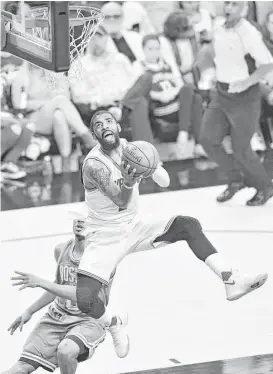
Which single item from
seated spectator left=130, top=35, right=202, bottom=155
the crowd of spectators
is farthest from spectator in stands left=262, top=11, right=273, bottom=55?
seated spectator left=130, top=35, right=202, bottom=155

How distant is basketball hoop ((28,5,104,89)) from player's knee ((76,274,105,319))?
1562 millimetres

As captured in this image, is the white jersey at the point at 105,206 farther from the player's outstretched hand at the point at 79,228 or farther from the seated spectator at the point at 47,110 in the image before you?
the seated spectator at the point at 47,110

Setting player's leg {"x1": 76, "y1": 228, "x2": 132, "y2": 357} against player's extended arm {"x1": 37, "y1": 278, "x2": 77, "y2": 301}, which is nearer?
player's extended arm {"x1": 37, "y1": 278, "x2": 77, "y2": 301}

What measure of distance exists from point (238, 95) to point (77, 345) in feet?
18.4

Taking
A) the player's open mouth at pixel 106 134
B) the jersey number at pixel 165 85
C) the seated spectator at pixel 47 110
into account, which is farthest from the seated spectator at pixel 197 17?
the player's open mouth at pixel 106 134

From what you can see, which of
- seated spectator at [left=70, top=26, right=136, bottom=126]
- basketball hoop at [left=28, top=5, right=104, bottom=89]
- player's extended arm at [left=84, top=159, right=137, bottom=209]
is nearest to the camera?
player's extended arm at [left=84, top=159, right=137, bottom=209]

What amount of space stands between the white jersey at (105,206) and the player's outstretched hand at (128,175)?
0.94 ft

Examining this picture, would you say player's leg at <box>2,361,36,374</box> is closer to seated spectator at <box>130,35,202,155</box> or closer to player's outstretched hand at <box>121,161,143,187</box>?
player's outstretched hand at <box>121,161,143,187</box>

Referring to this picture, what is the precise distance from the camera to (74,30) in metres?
8.83

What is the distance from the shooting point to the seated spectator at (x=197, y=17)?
15.3 meters

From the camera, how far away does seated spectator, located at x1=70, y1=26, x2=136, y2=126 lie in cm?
1421

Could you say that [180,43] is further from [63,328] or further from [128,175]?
[63,328]

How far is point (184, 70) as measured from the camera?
591 inches

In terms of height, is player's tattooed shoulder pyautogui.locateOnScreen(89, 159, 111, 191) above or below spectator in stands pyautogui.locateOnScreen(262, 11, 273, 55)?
above
